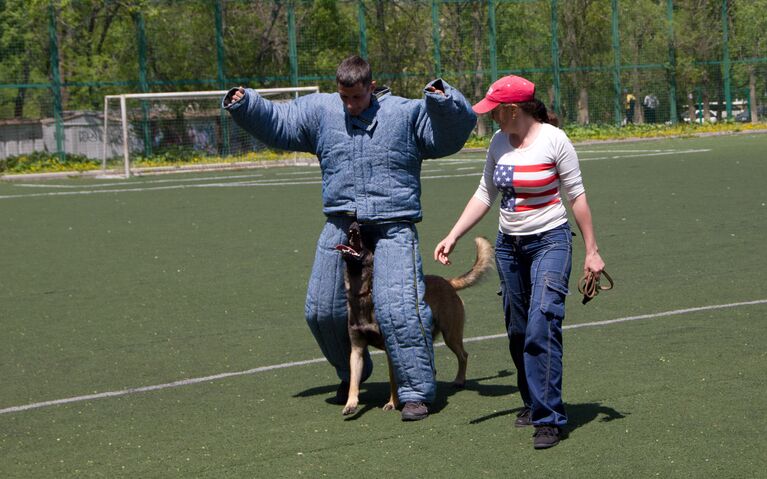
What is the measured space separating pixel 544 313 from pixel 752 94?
45516 millimetres

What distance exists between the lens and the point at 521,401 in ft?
22.8

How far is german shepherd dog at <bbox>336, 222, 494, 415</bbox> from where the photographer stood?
686 cm

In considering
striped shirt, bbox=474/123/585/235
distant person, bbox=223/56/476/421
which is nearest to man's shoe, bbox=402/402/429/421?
Answer: distant person, bbox=223/56/476/421

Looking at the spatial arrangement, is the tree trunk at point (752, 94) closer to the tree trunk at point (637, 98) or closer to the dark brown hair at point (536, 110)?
the tree trunk at point (637, 98)

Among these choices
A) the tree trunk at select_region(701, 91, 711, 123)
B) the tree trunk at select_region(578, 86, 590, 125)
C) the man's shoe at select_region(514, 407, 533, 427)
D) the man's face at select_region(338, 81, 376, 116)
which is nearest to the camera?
the man's shoe at select_region(514, 407, 533, 427)

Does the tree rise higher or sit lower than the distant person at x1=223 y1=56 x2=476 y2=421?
higher

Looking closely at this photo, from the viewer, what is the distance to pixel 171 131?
37000 millimetres

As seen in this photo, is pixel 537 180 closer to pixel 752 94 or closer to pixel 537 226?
pixel 537 226

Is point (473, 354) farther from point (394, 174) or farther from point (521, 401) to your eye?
point (394, 174)

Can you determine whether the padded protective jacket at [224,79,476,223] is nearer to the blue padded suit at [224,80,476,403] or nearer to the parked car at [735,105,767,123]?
the blue padded suit at [224,80,476,403]

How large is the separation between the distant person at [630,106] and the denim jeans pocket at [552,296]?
136 ft

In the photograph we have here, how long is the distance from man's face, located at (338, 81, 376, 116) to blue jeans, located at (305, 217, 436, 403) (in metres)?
0.61

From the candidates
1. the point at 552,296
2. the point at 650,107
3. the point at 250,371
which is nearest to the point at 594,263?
the point at 552,296

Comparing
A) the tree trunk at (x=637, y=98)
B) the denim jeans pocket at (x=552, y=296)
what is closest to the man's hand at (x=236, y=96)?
the denim jeans pocket at (x=552, y=296)
